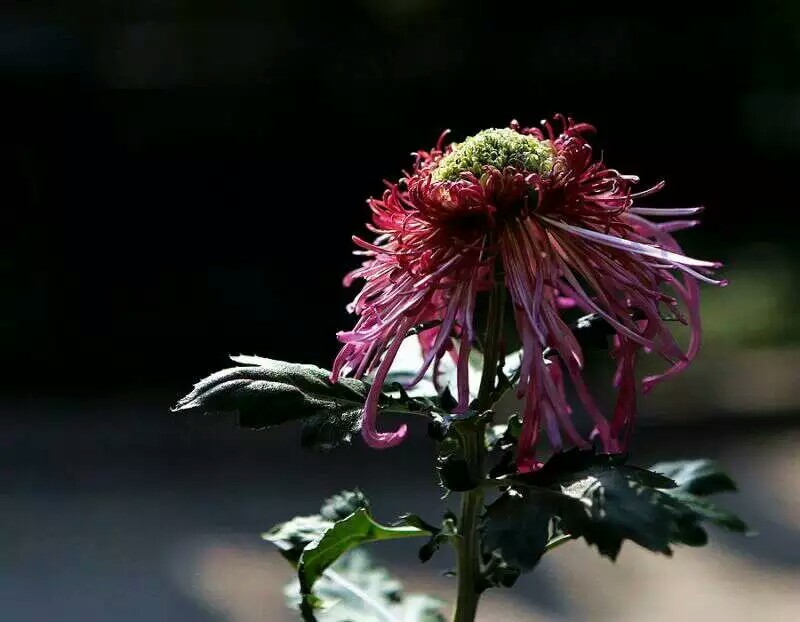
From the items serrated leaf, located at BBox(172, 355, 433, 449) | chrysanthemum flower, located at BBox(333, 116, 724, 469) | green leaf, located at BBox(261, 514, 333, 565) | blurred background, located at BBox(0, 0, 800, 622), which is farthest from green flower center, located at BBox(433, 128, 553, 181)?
blurred background, located at BBox(0, 0, 800, 622)

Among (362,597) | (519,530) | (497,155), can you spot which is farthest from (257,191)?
(519,530)

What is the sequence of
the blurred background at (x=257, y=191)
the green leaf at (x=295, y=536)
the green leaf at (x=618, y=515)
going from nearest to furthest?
the green leaf at (x=618, y=515)
the green leaf at (x=295, y=536)
the blurred background at (x=257, y=191)

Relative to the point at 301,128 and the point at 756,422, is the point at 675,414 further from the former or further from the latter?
the point at 301,128

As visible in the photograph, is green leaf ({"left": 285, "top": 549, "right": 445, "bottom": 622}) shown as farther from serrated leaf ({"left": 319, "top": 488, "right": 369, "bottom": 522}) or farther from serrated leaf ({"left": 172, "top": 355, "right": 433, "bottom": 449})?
serrated leaf ({"left": 172, "top": 355, "right": 433, "bottom": 449})

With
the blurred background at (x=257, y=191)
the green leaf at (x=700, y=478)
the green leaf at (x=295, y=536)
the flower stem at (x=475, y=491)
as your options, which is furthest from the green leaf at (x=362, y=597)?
the blurred background at (x=257, y=191)

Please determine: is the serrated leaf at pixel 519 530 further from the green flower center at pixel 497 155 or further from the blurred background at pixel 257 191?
the blurred background at pixel 257 191

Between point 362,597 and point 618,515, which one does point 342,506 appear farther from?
point 618,515

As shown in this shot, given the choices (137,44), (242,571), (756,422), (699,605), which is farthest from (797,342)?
(137,44)
